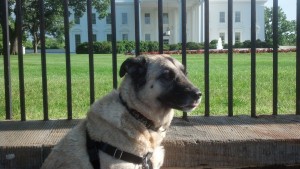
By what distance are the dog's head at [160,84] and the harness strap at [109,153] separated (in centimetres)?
42

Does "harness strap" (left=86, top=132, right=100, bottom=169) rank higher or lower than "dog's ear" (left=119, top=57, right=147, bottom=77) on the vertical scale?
lower

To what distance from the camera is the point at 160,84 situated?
11.4 ft

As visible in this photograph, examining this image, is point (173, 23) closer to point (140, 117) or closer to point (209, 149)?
point (209, 149)

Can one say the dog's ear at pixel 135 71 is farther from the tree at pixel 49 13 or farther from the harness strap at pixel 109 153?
the tree at pixel 49 13

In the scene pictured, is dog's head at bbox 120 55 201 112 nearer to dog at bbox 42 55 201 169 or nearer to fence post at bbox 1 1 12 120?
dog at bbox 42 55 201 169

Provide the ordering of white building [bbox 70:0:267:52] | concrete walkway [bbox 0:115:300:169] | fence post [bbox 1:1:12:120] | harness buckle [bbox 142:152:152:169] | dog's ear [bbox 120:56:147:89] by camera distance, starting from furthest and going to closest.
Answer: white building [bbox 70:0:267:52]
fence post [bbox 1:1:12:120]
concrete walkway [bbox 0:115:300:169]
dog's ear [bbox 120:56:147:89]
harness buckle [bbox 142:152:152:169]

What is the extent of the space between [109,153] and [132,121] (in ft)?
1.03

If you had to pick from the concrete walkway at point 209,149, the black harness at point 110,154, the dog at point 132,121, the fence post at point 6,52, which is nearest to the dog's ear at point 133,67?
the dog at point 132,121

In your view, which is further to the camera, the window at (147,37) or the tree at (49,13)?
the window at (147,37)

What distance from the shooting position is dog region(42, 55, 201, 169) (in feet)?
10.6

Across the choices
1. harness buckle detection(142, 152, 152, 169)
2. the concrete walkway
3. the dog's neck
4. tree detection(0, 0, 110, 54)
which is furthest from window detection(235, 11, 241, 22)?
harness buckle detection(142, 152, 152, 169)

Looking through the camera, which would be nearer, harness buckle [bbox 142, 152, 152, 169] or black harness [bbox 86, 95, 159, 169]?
black harness [bbox 86, 95, 159, 169]

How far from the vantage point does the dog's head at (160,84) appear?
3.38 m

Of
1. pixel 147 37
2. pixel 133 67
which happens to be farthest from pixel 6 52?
pixel 147 37
